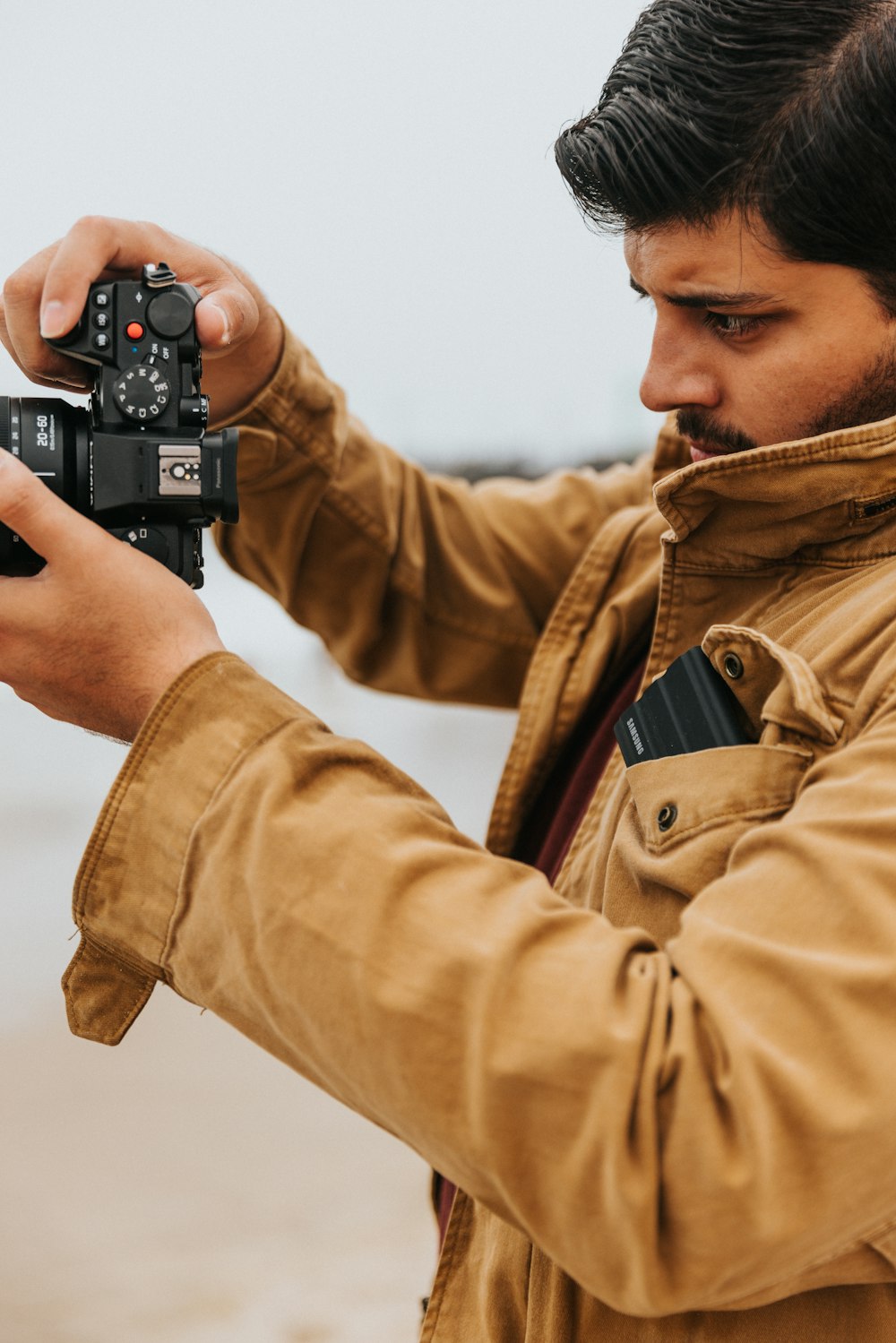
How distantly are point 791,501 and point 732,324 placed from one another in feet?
0.44

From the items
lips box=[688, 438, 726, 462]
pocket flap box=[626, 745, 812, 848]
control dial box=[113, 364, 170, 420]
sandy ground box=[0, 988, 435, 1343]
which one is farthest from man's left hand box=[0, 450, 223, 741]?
sandy ground box=[0, 988, 435, 1343]

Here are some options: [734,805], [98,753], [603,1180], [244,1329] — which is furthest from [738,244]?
[98,753]

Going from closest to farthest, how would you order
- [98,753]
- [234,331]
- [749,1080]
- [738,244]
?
[749,1080], [738,244], [234,331], [98,753]

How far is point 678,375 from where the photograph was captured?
36.7 inches

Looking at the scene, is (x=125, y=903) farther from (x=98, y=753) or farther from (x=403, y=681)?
(x=98, y=753)

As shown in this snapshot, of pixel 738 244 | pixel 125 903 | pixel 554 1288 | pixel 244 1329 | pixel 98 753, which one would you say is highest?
pixel 738 244

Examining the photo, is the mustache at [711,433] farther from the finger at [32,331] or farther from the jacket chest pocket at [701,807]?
the finger at [32,331]

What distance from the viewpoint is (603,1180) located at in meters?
0.63

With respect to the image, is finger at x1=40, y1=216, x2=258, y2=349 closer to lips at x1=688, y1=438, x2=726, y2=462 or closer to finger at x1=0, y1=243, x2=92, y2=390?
finger at x1=0, y1=243, x2=92, y2=390

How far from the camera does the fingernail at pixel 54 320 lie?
2.90ft

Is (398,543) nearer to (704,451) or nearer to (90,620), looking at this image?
(704,451)

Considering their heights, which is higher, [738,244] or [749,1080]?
[738,244]

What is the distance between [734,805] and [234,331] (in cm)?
55

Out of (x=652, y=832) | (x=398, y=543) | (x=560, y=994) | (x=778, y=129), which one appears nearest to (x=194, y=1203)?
(x=398, y=543)
